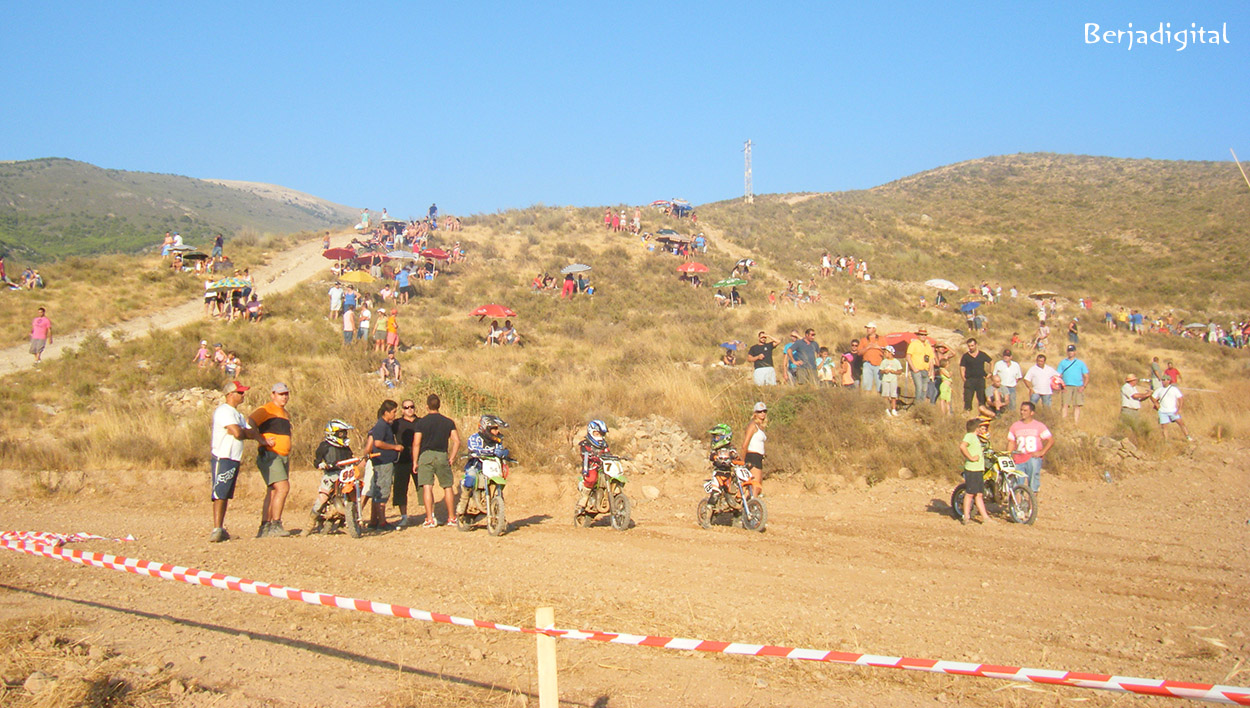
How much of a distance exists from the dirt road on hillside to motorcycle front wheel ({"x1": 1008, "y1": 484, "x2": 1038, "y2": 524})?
21.0 m

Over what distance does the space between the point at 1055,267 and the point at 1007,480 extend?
43.8 m

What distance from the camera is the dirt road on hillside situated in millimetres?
20016

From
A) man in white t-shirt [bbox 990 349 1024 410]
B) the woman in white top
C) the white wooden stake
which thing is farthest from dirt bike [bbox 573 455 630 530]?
man in white t-shirt [bbox 990 349 1024 410]

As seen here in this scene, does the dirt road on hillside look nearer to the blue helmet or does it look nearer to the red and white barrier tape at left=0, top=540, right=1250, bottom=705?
the blue helmet

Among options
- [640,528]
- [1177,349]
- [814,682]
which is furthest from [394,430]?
[1177,349]

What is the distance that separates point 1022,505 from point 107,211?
352 ft

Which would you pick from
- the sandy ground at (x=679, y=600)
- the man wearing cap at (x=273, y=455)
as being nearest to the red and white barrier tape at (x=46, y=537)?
the sandy ground at (x=679, y=600)

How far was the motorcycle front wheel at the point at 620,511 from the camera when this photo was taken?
30.5 feet

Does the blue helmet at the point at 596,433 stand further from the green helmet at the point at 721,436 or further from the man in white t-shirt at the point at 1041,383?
the man in white t-shirt at the point at 1041,383

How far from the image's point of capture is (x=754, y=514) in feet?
30.8

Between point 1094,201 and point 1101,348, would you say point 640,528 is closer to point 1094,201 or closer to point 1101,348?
point 1101,348

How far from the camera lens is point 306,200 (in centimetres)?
17525

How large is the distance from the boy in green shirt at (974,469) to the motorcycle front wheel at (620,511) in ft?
14.1

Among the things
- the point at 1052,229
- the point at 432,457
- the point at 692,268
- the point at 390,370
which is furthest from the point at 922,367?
the point at 1052,229
